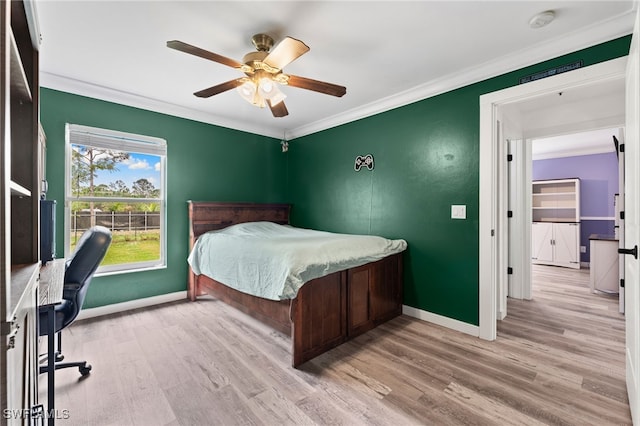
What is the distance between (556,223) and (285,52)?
696cm

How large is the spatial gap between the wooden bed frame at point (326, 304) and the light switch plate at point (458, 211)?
28.7 inches

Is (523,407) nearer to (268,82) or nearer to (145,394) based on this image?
(145,394)

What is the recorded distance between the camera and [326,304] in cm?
237

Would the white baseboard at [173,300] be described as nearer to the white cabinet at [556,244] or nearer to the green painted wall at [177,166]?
the green painted wall at [177,166]

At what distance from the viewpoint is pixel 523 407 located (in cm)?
170

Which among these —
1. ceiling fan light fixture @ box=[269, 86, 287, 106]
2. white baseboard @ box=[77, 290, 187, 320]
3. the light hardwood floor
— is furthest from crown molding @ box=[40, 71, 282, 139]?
the light hardwood floor

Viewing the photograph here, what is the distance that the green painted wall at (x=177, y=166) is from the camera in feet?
9.64

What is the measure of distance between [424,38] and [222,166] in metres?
3.01

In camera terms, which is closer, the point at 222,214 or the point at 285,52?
the point at 285,52

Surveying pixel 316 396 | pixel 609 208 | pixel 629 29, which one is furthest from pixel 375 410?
pixel 609 208

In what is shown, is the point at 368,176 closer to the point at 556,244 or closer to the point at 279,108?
the point at 279,108

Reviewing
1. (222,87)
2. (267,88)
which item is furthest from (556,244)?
(222,87)

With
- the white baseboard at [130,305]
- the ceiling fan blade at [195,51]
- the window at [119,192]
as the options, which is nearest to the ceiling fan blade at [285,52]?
the ceiling fan blade at [195,51]

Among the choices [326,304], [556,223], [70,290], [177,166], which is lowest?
[326,304]
